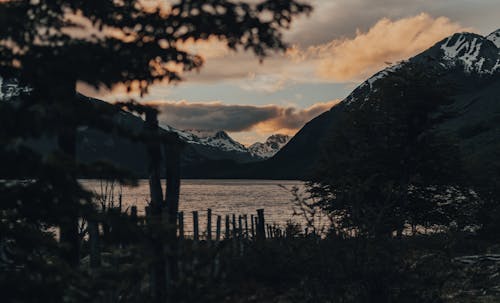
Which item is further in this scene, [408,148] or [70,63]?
[408,148]

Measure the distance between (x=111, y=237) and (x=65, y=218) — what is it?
0.41 m

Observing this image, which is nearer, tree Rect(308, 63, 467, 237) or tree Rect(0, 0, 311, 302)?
tree Rect(0, 0, 311, 302)

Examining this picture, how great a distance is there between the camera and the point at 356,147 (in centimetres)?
2333

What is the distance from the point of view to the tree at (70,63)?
12.1 ft

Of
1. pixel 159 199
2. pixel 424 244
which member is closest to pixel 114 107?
pixel 159 199

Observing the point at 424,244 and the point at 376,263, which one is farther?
the point at 424,244

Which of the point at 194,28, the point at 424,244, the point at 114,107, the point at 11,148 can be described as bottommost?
the point at 424,244

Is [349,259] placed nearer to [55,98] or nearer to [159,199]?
[159,199]

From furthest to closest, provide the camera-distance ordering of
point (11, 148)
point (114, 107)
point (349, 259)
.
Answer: point (349, 259)
point (114, 107)
point (11, 148)

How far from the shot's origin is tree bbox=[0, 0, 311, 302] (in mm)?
3682

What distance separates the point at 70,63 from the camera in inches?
151

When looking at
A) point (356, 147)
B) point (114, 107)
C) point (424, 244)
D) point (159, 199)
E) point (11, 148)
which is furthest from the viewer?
point (356, 147)

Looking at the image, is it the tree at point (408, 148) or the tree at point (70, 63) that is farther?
the tree at point (408, 148)

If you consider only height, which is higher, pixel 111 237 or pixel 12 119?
pixel 12 119
